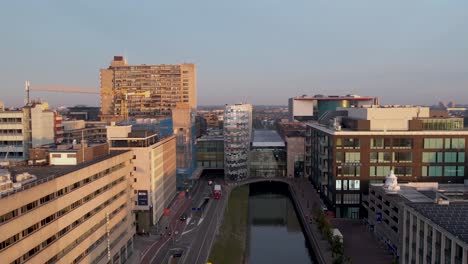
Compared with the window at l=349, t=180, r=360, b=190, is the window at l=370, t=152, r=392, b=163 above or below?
above

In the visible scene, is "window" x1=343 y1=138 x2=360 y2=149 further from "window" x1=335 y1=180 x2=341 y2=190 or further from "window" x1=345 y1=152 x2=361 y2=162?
"window" x1=335 y1=180 x2=341 y2=190

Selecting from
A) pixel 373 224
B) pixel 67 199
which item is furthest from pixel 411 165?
pixel 67 199

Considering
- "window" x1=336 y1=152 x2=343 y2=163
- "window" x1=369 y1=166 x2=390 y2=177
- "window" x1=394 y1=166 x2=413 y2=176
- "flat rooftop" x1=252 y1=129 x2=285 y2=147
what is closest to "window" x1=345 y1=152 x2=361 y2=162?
"window" x1=336 y1=152 x2=343 y2=163

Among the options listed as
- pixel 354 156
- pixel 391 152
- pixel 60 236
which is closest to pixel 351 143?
pixel 354 156

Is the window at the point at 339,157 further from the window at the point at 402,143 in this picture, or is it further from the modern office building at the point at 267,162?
the modern office building at the point at 267,162

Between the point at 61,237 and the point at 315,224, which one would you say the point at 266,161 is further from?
the point at 61,237

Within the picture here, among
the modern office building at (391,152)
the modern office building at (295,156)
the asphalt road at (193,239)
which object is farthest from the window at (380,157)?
the modern office building at (295,156)
